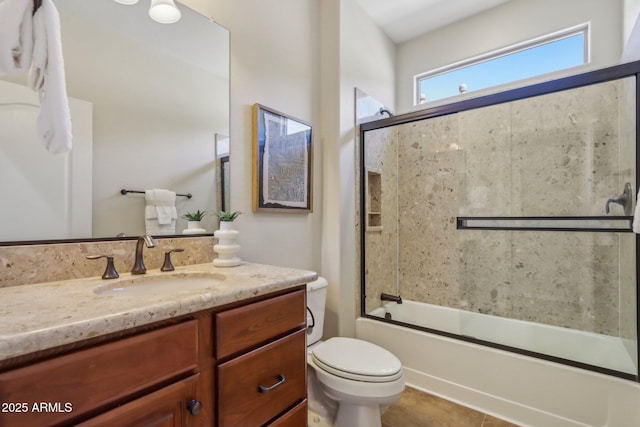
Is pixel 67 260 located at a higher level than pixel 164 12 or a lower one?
lower

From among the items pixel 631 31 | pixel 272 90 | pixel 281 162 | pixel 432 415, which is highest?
pixel 631 31

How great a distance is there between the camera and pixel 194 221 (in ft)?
4.43

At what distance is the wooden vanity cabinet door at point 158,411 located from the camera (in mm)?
574

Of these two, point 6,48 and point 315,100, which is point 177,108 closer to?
point 6,48

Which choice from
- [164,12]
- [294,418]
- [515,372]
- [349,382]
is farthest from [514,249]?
[164,12]

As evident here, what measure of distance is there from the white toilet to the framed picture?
0.57 m

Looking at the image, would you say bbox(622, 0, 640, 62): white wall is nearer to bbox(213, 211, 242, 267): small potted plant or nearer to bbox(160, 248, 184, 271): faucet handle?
bbox(213, 211, 242, 267): small potted plant

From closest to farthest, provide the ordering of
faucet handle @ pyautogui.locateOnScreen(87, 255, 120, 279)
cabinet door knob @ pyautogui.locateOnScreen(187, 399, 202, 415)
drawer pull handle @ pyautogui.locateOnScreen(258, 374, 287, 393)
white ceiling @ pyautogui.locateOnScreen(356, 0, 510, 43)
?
cabinet door knob @ pyautogui.locateOnScreen(187, 399, 202, 415), drawer pull handle @ pyautogui.locateOnScreen(258, 374, 287, 393), faucet handle @ pyautogui.locateOnScreen(87, 255, 120, 279), white ceiling @ pyautogui.locateOnScreen(356, 0, 510, 43)

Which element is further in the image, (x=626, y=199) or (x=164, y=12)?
(x=626, y=199)

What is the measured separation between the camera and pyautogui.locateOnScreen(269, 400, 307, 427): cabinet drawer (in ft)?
3.08

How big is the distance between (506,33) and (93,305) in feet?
10.4

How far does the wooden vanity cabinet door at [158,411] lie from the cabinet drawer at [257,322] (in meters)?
0.11

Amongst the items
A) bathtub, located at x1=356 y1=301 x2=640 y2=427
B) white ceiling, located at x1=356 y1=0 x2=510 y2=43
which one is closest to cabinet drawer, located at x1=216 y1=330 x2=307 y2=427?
bathtub, located at x1=356 y1=301 x2=640 y2=427

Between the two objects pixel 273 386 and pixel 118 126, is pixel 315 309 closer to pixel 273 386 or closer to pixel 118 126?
pixel 273 386
